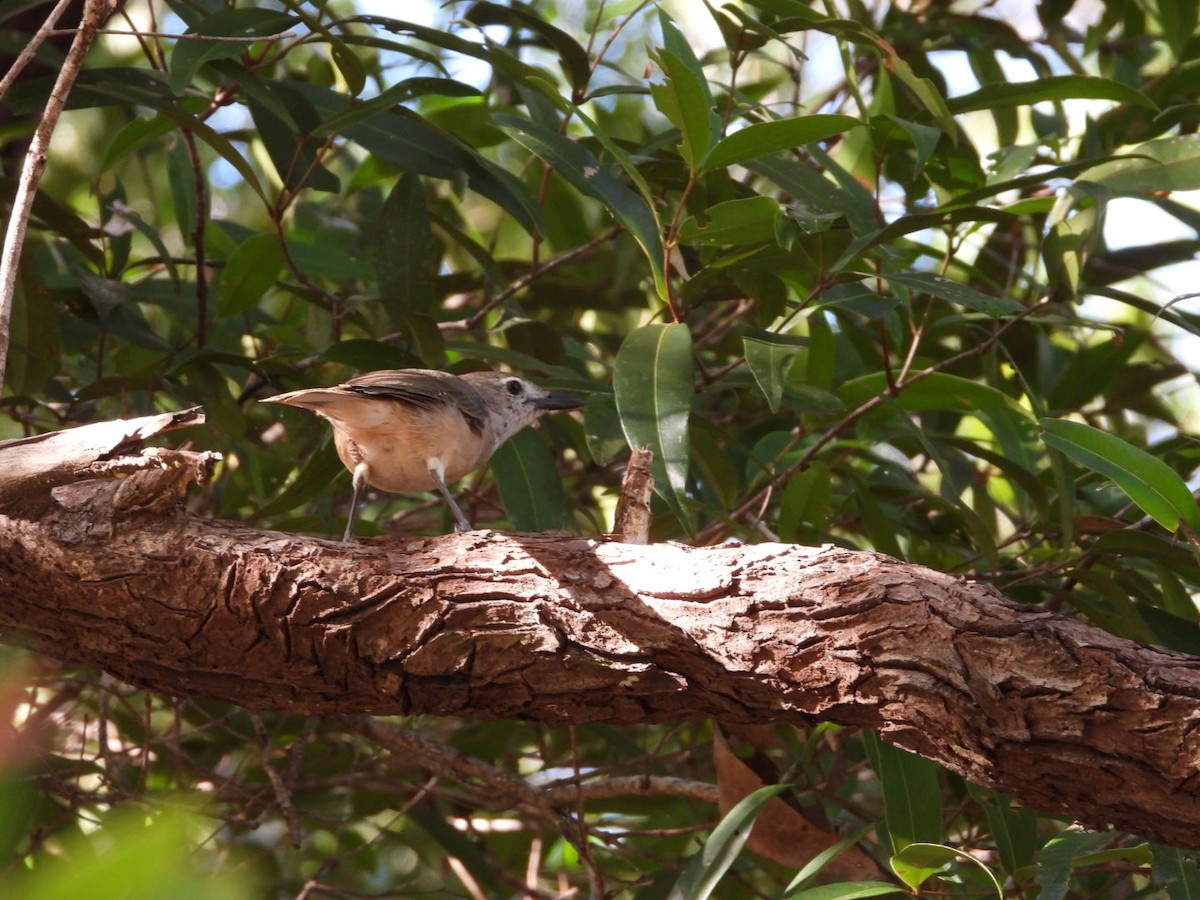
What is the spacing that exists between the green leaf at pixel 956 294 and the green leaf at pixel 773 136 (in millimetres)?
420

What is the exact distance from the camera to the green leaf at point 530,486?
3.77 m

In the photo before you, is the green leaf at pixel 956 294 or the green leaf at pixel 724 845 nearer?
the green leaf at pixel 724 845

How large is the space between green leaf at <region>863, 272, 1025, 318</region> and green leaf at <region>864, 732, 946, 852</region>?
3.99ft

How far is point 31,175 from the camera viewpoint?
2.64m

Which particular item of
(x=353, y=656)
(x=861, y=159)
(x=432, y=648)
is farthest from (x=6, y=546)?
(x=861, y=159)

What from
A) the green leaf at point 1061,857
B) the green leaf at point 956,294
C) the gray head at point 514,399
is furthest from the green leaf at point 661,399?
the gray head at point 514,399

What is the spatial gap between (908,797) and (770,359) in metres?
1.21

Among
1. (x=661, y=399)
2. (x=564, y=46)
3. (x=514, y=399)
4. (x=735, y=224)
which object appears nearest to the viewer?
(x=661, y=399)

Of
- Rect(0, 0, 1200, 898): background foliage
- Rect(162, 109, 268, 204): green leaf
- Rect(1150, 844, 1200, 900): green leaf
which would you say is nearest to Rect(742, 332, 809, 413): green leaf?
Rect(0, 0, 1200, 898): background foliage

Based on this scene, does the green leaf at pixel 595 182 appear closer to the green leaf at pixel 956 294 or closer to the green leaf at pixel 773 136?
the green leaf at pixel 773 136

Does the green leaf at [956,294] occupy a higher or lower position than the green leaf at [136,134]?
lower

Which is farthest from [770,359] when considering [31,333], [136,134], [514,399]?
[31,333]

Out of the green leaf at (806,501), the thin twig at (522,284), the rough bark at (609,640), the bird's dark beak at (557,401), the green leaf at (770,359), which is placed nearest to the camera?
the rough bark at (609,640)

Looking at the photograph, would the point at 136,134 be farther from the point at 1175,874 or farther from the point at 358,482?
the point at 1175,874
